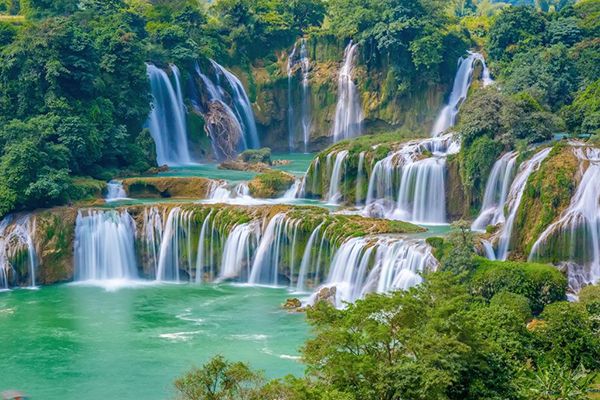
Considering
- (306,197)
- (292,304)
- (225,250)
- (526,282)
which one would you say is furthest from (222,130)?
(526,282)

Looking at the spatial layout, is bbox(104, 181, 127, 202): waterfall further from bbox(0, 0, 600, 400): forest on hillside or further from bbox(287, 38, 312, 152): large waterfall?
bbox(287, 38, 312, 152): large waterfall

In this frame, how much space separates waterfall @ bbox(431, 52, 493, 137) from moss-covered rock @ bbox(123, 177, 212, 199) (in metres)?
15.9

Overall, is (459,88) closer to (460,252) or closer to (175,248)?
(175,248)

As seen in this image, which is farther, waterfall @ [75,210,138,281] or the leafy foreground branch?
waterfall @ [75,210,138,281]

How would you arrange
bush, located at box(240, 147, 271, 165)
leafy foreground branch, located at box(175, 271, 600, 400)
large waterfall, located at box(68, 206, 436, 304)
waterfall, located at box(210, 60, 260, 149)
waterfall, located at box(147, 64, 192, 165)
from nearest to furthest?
leafy foreground branch, located at box(175, 271, 600, 400) → large waterfall, located at box(68, 206, 436, 304) → bush, located at box(240, 147, 271, 165) → waterfall, located at box(147, 64, 192, 165) → waterfall, located at box(210, 60, 260, 149)

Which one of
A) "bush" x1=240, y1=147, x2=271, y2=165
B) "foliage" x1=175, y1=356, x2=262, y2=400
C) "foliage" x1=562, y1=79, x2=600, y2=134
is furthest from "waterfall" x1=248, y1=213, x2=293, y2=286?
"foliage" x1=175, y1=356, x2=262, y2=400

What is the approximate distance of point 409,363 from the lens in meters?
18.3

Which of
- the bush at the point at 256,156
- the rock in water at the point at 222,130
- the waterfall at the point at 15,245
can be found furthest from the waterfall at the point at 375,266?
the rock in water at the point at 222,130

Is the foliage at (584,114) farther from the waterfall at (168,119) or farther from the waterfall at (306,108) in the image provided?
the waterfall at (168,119)

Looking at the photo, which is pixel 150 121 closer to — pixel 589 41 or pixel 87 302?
pixel 87 302

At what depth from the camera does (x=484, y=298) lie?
26453 mm

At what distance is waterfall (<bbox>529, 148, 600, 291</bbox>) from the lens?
96.1 ft

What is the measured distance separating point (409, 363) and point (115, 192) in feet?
79.3

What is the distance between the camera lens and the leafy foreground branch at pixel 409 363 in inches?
683
